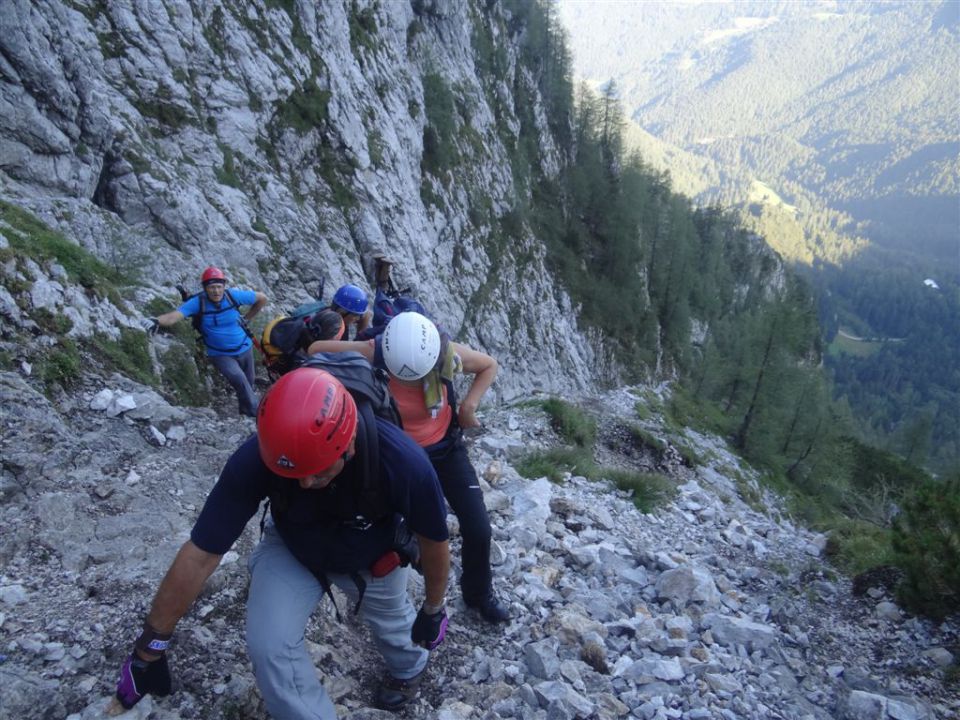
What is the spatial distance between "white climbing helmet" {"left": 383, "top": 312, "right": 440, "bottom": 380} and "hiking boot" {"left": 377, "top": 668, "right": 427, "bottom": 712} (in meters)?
2.22

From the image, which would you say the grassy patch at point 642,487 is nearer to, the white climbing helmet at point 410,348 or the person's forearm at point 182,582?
the white climbing helmet at point 410,348

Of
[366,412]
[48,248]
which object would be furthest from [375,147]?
[366,412]

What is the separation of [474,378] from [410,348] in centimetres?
77

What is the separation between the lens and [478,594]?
5.21m

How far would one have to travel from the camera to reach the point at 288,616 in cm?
328

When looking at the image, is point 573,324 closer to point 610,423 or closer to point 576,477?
point 610,423

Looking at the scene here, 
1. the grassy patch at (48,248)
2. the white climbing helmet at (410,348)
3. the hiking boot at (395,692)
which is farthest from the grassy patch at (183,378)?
the hiking boot at (395,692)

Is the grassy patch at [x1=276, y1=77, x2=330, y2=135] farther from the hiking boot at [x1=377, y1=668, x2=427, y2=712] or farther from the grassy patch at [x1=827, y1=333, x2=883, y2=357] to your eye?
the grassy patch at [x1=827, y1=333, x2=883, y2=357]

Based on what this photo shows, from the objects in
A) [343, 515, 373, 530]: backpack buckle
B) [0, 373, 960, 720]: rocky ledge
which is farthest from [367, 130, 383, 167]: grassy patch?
[343, 515, 373, 530]: backpack buckle

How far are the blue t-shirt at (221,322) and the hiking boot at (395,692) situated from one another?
5.67 meters

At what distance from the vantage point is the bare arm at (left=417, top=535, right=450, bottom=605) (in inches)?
139

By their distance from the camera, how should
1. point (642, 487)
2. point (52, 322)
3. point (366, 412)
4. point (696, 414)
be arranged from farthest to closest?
1. point (696, 414)
2. point (642, 487)
3. point (52, 322)
4. point (366, 412)

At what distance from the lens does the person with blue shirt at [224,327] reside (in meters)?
8.01

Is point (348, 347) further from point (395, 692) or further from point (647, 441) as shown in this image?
point (647, 441)
